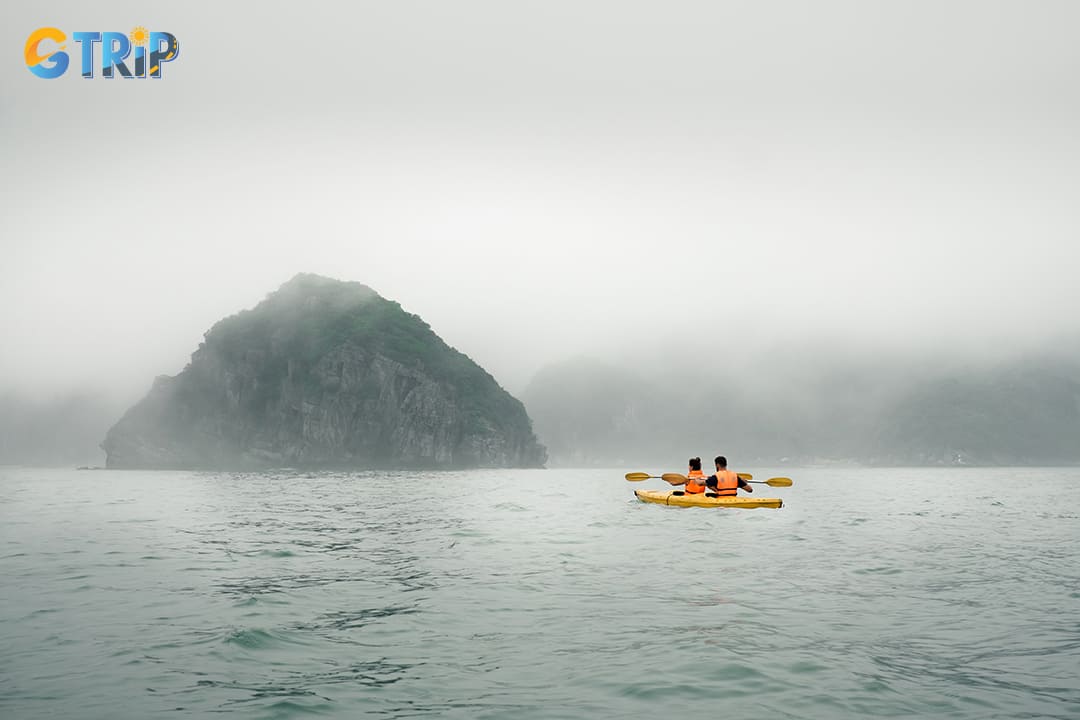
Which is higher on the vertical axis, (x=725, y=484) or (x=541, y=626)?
(x=725, y=484)

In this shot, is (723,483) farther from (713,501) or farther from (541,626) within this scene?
(541,626)

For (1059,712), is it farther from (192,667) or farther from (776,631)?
(192,667)

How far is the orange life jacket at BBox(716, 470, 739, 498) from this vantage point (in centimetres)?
3378

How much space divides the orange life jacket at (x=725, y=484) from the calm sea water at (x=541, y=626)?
21.0ft

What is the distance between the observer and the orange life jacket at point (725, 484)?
33.8 metres

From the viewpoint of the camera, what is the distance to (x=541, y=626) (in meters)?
13.0

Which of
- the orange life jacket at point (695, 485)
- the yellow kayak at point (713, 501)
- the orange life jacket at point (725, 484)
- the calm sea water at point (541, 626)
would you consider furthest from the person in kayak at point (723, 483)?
the calm sea water at point (541, 626)

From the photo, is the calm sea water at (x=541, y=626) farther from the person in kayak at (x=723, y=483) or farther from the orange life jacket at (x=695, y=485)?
the orange life jacket at (x=695, y=485)

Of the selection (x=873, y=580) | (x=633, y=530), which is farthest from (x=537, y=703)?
(x=633, y=530)

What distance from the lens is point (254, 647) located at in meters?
11.5

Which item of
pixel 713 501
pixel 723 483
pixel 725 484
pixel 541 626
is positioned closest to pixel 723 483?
pixel 723 483

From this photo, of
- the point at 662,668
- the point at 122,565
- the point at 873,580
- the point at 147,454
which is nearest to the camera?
the point at 662,668

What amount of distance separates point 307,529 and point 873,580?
22.1 metres

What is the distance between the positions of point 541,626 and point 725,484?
22.6 meters
